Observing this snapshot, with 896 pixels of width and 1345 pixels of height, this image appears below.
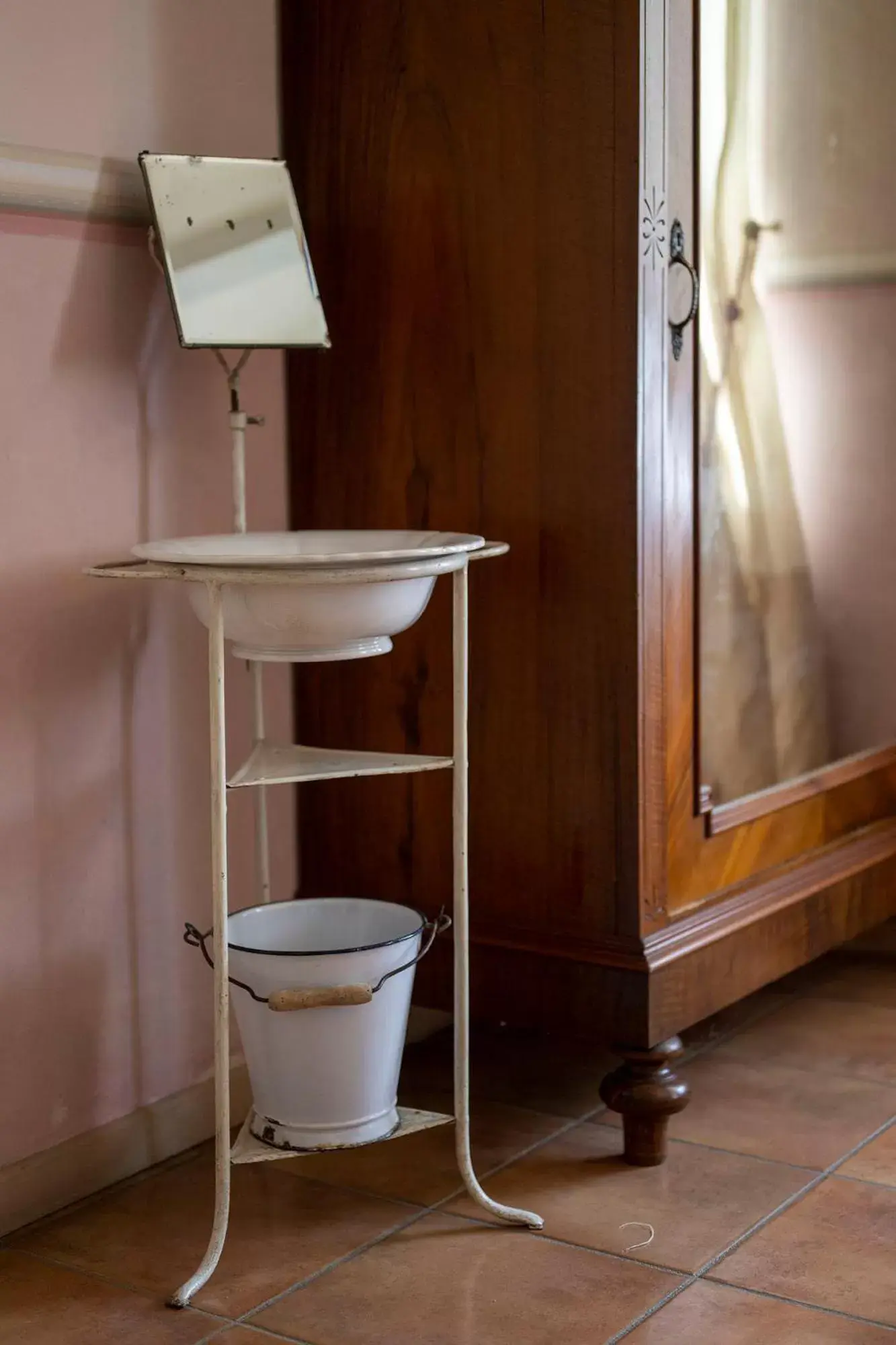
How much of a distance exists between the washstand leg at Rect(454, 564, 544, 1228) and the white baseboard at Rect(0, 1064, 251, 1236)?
41cm

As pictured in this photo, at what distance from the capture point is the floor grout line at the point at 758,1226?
66.5 inches

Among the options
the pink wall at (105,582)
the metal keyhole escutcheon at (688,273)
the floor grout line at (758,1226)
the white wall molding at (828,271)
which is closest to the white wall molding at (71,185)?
the pink wall at (105,582)

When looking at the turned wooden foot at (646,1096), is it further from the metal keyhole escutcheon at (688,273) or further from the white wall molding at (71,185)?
the white wall molding at (71,185)

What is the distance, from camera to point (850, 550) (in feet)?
8.00

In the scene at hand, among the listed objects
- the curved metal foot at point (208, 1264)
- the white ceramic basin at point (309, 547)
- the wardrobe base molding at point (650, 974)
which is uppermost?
the white ceramic basin at point (309, 547)

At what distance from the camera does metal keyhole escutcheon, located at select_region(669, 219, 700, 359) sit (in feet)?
6.49

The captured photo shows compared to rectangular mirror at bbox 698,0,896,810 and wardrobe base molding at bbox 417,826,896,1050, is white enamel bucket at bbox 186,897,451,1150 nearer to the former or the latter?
wardrobe base molding at bbox 417,826,896,1050

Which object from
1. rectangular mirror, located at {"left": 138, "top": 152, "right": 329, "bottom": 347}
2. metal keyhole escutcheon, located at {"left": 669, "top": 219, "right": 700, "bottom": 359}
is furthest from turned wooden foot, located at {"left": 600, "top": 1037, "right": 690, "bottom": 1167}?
rectangular mirror, located at {"left": 138, "top": 152, "right": 329, "bottom": 347}

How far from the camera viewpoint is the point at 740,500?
220 cm

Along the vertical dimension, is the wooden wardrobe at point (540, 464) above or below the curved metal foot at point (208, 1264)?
above

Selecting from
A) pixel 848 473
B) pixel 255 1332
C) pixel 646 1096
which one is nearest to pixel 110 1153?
→ pixel 255 1332

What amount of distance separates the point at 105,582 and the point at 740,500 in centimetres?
82

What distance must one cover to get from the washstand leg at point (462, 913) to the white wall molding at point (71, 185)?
61 centimetres

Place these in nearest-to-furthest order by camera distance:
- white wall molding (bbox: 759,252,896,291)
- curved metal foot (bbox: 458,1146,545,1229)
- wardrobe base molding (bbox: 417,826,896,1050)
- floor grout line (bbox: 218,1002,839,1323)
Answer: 1. floor grout line (bbox: 218,1002,839,1323)
2. curved metal foot (bbox: 458,1146,545,1229)
3. wardrobe base molding (bbox: 417,826,896,1050)
4. white wall molding (bbox: 759,252,896,291)
